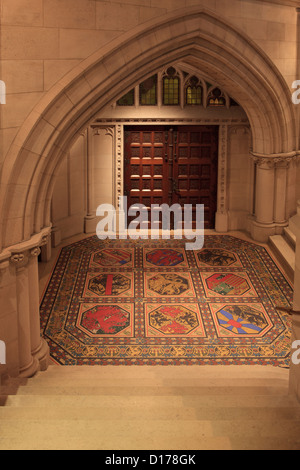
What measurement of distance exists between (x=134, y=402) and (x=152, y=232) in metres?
5.32

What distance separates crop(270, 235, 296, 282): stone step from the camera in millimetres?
8703

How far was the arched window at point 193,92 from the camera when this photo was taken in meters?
10.1

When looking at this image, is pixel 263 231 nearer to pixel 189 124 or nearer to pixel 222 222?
pixel 222 222

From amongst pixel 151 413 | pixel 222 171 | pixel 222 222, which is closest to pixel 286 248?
pixel 222 222

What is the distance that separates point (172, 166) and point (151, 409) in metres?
6.09

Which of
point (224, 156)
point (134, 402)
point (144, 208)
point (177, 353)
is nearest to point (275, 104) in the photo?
point (224, 156)

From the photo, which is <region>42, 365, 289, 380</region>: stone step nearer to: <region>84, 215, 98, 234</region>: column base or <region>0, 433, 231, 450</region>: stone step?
<region>0, 433, 231, 450</region>: stone step

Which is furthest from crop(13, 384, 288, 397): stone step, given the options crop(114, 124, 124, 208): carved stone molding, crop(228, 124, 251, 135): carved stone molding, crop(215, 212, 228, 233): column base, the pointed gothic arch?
crop(228, 124, 251, 135): carved stone molding

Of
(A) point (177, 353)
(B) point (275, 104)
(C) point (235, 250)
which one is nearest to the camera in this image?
(A) point (177, 353)

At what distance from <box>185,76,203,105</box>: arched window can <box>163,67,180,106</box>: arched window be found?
0.14 m

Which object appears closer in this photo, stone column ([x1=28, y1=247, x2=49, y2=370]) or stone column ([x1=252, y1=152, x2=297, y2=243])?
stone column ([x1=28, y1=247, x2=49, y2=370])

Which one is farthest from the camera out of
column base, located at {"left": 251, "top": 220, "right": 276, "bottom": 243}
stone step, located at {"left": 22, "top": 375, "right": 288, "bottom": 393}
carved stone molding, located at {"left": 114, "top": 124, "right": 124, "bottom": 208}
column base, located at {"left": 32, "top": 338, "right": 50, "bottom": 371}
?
carved stone molding, located at {"left": 114, "top": 124, "right": 124, "bottom": 208}

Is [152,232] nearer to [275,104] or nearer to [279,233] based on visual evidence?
[279,233]
